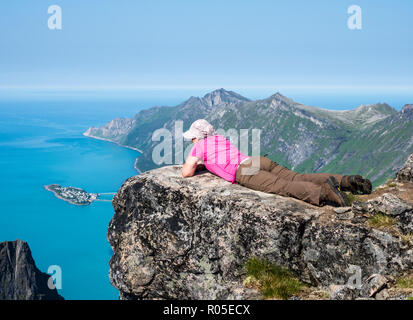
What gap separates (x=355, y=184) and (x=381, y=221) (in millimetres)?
2477

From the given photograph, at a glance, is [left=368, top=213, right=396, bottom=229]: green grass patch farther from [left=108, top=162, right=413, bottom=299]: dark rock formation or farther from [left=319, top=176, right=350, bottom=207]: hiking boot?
[left=319, top=176, right=350, bottom=207]: hiking boot

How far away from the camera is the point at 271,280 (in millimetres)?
9719

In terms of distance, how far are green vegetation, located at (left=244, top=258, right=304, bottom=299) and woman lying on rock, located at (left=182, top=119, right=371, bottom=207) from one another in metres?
2.49

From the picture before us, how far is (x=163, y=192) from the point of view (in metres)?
12.5

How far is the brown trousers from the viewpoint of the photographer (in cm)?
1109

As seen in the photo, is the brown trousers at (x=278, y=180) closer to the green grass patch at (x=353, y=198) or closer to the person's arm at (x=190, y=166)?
the green grass patch at (x=353, y=198)

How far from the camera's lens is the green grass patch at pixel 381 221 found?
9.70 m

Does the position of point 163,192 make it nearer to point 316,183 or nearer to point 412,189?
point 316,183

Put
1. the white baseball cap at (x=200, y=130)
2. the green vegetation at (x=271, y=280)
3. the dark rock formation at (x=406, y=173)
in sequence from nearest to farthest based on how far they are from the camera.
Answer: the green vegetation at (x=271, y=280) < the white baseball cap at (x=200, y=130) < the dark rock formation at (x=406, y=173)

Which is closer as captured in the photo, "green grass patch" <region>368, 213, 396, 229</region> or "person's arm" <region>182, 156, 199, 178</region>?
"green grass patch" <region>368, 213, 396, 229</region>
